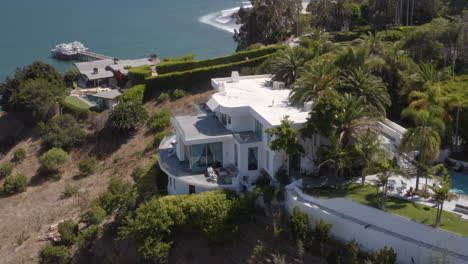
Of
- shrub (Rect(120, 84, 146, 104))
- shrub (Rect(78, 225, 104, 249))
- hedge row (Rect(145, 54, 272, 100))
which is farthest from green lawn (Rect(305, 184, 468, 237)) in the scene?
shrub (Rect(120, 84, 146, 104))

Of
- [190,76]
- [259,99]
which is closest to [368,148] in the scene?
[259,99]

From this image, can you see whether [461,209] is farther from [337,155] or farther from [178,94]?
[178,94]

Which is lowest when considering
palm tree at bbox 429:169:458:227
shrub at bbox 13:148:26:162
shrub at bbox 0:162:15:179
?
shrub at bbox 0:162:15:179

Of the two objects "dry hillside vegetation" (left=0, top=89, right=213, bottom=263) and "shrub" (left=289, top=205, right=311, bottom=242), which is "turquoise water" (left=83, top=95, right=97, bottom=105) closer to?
"dry hillside vegetation" (left=0, top=89, right=213, bottom=263)

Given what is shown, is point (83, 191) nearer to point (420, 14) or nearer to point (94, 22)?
point (420, 14)

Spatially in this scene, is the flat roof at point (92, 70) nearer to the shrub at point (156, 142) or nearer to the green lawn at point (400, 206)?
the shrub at point (156, 142)

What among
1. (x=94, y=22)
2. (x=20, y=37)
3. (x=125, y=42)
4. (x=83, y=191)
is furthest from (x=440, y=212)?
(x=94, y=22)
